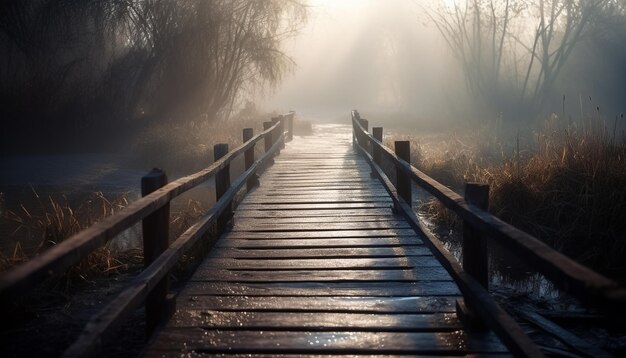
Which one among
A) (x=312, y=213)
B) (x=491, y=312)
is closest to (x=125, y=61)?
(x=312, y=213)

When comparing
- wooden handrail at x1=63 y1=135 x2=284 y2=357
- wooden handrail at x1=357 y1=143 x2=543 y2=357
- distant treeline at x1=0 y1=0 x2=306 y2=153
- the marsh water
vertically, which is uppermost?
distant treeline at x1=0 y1=0 x2=306 y2=153

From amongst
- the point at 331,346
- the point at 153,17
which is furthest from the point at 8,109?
the point at 331,346

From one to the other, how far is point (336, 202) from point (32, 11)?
1267cm

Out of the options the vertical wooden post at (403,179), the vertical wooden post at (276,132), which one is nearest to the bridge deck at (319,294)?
the vertical wooden post at (403,179)

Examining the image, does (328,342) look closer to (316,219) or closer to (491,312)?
(491,312)

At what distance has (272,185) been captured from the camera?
382 inches

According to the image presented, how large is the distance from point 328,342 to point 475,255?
99 centimetres

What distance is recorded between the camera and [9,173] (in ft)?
47.5

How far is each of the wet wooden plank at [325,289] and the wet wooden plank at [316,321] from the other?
387mm

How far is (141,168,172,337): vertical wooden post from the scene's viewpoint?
366cm

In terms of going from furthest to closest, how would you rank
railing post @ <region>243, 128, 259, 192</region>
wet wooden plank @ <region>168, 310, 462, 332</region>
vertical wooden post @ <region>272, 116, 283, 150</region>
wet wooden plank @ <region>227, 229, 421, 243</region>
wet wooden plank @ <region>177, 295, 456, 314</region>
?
1. vertical wooden post @ <region>272, 116, 283, 150</region>
2. railing post @ <region>243, 128, 259, 192</region>
3. wet wooden plank @ <region>227, 229, 421, 243</region>
4. wet wooden plank @ <region>177, 295, 456, 314</region>
5. wet wooden plank @ <region>168, 310, 462, 332</region>

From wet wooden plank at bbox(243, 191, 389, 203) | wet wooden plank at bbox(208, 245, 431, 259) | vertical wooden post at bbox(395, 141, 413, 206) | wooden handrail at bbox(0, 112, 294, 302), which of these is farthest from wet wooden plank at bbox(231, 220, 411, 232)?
wooden handrail at bbox(0, 112, 294, 302)

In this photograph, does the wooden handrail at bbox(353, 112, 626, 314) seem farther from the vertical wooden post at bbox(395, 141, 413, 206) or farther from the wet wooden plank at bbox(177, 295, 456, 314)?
the vertical wooden post at bbox(395, 141, 413, 206)

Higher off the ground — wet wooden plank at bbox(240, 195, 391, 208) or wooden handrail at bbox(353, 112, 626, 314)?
wooden handrail at bbox(353, 112, 626, 314)
